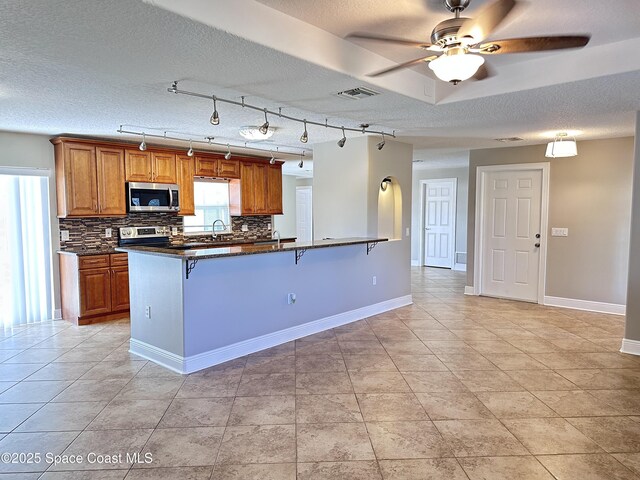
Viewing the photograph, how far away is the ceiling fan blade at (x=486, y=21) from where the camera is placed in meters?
1.86

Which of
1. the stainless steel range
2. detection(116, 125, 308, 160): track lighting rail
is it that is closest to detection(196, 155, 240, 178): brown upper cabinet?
detection(116, 125, 308, 160): track lighting rail

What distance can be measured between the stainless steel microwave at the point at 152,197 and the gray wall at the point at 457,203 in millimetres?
4818

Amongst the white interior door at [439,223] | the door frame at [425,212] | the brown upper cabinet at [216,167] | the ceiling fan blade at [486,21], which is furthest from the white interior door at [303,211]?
the ceiling fan blade at [486,21]

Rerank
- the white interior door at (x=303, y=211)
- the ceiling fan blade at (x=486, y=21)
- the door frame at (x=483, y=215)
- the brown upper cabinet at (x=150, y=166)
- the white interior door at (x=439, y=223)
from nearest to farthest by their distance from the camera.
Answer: the ceiling fan blade at (x=486, y=21), the brown upper cabinet at (x=150, y=166), the door frame at (x=483, y=215), the white interior door at (x=439, y=223), the white interior door at (x=303, y=211)

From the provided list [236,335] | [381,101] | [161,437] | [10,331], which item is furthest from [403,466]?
[10,331]

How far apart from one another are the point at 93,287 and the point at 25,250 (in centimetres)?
96

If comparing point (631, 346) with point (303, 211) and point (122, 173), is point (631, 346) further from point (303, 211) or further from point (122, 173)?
point (303, 211)

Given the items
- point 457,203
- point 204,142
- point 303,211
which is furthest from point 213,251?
point 303,211

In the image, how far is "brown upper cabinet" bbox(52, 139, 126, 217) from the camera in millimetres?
5098

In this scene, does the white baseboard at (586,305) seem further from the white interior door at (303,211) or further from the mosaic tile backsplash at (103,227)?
the white interior door at (303,211)

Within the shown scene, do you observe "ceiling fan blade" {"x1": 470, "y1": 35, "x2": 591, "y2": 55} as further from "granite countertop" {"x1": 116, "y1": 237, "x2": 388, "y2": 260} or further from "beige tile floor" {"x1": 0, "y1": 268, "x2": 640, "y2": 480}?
"granite countertop" {"x1": 116, "y1": 237, "x2": 388, "y2": 260}

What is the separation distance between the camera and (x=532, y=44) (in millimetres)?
2133

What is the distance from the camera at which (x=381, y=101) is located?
3.59 metres

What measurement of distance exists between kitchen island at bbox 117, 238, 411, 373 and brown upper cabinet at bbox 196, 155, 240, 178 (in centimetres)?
269
